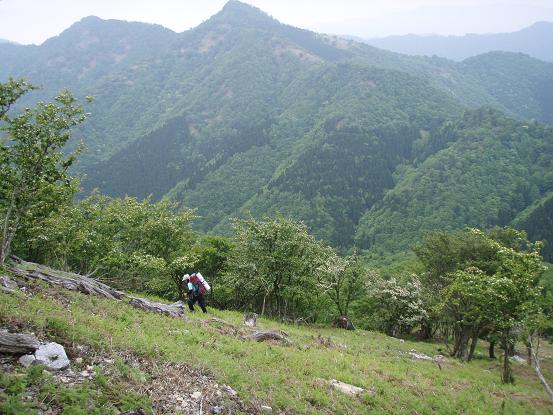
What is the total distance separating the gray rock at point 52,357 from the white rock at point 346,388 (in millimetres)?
9556

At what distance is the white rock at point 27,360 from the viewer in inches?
423

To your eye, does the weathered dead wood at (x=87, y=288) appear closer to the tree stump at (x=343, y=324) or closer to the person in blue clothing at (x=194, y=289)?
the person in blue clothing at (x=194, y=289)

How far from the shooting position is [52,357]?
11.2m

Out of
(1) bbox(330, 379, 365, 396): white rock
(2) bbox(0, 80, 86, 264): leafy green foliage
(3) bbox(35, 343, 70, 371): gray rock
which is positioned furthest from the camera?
(2) bbox(0, 80, 86, 264): leafy green foliage

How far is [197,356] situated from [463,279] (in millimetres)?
22769

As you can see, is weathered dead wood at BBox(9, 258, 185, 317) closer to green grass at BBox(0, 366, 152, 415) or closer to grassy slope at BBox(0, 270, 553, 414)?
grassy slope at BBox(0, 270, 553, 414)

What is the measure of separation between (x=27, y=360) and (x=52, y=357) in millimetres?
588

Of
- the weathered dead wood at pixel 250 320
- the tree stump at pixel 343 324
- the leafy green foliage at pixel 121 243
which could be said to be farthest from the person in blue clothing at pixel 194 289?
the tree stump at pixel 343 324

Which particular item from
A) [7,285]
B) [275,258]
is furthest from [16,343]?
[275,258]

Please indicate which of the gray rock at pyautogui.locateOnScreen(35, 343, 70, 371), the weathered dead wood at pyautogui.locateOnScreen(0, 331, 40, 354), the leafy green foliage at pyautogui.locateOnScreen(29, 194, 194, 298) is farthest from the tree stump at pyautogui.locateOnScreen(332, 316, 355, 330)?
the weathered dead wood at pyautogui.locateOnScreen(0, 331, 40, 354)

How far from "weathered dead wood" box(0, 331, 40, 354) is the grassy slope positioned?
1.26 m

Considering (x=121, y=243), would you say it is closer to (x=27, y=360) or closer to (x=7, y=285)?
(x=7, y=285)

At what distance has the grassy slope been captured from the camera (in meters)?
13.5

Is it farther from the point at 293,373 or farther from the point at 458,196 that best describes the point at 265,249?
the point at 458,196
